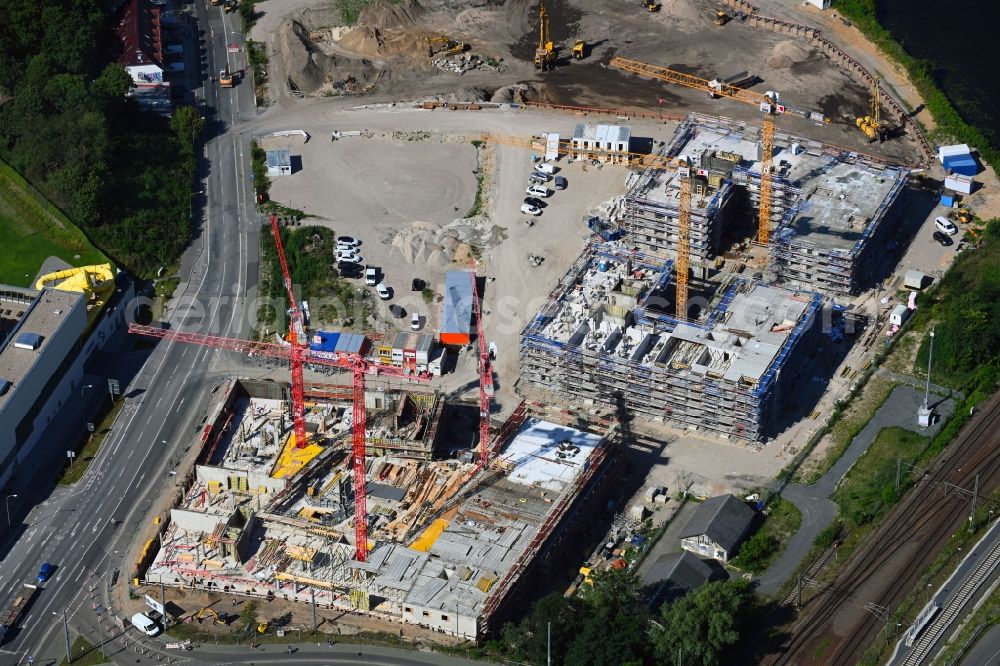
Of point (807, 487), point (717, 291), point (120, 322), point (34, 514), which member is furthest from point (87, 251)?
point (807, 487)

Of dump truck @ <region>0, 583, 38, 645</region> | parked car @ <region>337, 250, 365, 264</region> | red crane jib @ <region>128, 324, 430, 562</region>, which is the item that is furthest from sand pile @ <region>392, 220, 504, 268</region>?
dump truck @ <region>0, 583, 38, 645</region>

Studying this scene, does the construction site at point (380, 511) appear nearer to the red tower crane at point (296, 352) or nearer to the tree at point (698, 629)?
the red tower crane at point (296, 352)

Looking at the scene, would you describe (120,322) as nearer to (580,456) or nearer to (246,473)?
(246,473)

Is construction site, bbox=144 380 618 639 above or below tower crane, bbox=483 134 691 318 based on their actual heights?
below

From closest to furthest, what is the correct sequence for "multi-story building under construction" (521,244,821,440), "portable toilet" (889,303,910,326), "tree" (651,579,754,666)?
"tree" (651,579,754,666) → "multi-story building under construction" (521,244,821,440) → "portable toilet" (889,303,910,326)

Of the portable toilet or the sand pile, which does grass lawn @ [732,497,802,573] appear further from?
the sand pile
